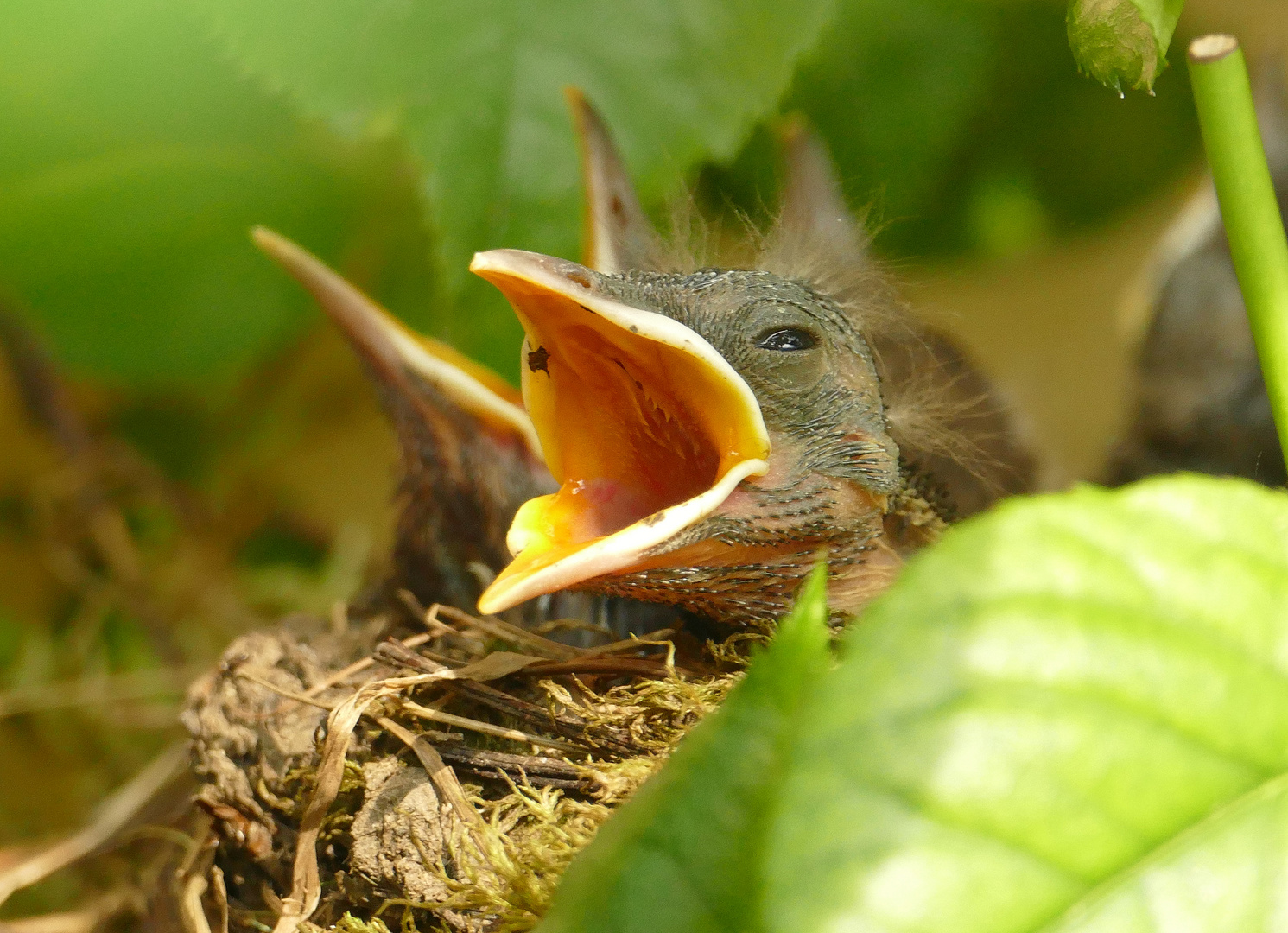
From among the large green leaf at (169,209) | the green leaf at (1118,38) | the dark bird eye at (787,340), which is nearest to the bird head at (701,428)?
the dark bird eye at (787,340)

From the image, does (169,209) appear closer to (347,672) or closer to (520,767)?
(347,672)

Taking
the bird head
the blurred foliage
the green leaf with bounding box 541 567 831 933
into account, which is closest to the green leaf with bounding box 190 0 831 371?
the blurred foliage

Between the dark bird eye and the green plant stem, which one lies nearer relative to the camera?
the green plant stem

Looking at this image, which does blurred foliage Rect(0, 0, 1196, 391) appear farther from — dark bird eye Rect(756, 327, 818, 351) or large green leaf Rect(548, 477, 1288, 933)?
large green leaf Rect(548, 477, 1288, 933)

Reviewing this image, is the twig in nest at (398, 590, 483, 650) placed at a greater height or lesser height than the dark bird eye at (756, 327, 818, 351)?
lesser

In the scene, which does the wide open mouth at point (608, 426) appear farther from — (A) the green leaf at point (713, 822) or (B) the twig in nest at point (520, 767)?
(A) the green leaf at point (713, 822)

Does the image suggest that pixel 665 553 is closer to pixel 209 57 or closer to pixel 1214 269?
pixel 209 57
